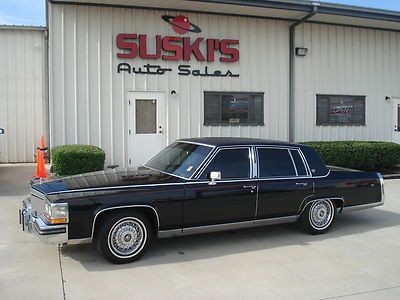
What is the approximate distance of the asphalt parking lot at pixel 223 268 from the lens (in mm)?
4516

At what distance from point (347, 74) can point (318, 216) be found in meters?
9.22

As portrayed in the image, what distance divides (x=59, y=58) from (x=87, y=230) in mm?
7925

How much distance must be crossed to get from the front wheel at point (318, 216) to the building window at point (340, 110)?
26.3 feet

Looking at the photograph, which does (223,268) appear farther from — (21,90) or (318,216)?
(21,90)

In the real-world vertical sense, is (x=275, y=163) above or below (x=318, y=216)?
above

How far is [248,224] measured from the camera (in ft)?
20.2

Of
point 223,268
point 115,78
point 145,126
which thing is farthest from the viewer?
point 145,126

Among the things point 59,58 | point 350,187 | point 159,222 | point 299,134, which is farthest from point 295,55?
point 159,222

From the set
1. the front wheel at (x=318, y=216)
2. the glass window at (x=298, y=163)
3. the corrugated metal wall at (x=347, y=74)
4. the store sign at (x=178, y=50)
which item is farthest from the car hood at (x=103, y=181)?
the corrugated metal wall at (x=347, y=74)

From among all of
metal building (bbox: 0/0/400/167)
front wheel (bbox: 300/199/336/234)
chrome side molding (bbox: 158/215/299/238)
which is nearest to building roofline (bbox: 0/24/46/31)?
metal building (bbox: 0/0/400/167)

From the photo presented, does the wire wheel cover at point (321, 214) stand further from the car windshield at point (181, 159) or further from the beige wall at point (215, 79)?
the beige wall at point (215, 79)

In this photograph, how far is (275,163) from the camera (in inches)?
256

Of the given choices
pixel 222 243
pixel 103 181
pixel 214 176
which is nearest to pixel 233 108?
pixel 222 243

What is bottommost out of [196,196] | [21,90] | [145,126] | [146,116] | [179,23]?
[196,196]
